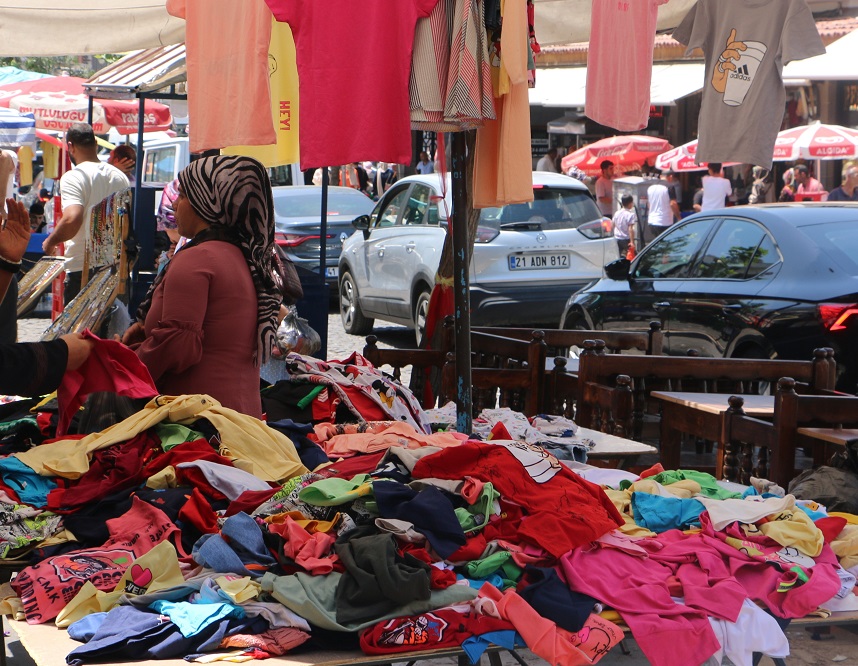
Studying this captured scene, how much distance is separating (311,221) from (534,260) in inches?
153

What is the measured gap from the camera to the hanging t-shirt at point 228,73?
5.05 m

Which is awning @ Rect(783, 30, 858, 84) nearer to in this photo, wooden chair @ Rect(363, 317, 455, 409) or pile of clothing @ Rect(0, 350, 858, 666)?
wooden chair @ Rect(363, 317, 455, 409)

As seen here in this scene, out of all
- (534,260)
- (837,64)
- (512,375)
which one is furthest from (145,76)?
(837,64)

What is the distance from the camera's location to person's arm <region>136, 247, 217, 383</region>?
411cm

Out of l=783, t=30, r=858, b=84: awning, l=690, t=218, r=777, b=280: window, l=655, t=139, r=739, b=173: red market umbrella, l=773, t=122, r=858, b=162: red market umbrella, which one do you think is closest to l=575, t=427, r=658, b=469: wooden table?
l=690, t=218, r=777, b=280: window

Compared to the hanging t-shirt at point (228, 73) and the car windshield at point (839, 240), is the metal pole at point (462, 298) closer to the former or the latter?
the hanging t-shirt at point (228, 73)

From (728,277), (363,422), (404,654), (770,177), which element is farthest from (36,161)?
(404,654)

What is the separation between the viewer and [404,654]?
2.69 meters

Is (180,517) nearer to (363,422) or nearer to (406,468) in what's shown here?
(406,468)

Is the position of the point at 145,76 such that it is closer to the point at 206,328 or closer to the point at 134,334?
the point at 134,334

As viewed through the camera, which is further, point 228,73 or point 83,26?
point 83,26

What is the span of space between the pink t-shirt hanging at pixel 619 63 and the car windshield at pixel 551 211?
6.05m

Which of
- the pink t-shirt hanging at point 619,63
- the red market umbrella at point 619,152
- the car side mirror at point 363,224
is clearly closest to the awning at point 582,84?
the red market umbrella at point 619,152

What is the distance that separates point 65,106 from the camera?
1698 cm
